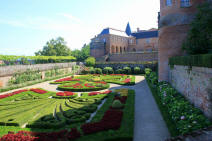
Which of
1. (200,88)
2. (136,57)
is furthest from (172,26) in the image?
(136,57)

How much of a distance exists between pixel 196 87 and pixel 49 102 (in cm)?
1042

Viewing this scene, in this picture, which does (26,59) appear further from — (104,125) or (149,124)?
(149,124)

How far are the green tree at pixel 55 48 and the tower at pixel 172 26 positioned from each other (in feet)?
149

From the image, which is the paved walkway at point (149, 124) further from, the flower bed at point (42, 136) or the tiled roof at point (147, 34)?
the tiled roof at point (147, 34)

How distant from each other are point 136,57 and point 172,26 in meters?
25.3

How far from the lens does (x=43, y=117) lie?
8.63 metres

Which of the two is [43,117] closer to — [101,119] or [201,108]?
[101,119]

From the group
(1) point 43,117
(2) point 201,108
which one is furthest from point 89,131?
(2) point 201,108

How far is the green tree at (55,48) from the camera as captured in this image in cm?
5309

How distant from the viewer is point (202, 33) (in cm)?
909

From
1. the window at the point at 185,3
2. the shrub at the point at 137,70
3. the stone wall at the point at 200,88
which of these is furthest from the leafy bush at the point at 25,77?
the window at the point at 185,3

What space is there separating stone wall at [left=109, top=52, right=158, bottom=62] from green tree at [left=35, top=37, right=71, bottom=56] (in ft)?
72.8

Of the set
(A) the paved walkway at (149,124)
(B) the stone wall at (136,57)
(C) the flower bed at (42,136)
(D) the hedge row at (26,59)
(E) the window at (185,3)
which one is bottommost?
(A) the paved walkway at (149,124)

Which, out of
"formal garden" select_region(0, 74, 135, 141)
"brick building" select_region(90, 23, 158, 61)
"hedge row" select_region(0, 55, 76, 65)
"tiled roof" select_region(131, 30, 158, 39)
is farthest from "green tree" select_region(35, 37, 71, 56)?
"formal garden" select_region(0, 74, 135, 141)
